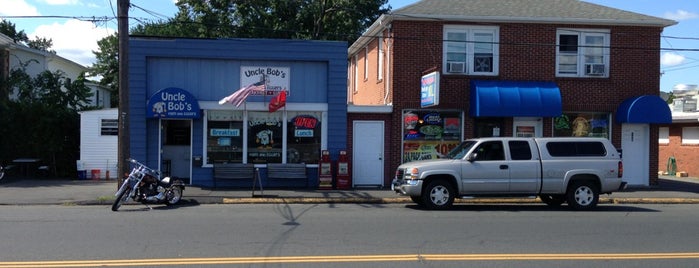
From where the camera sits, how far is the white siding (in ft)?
67.9

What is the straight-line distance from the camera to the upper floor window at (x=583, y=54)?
19125mm

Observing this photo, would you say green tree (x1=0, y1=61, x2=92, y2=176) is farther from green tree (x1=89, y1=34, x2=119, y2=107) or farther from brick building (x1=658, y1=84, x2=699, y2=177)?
green tree (x1=89, y1=34, x2=119, y2=107)

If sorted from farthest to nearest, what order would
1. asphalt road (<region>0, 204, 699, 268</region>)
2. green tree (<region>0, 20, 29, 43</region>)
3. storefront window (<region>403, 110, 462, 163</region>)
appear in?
green tree (<region>0, 20, 29, 43</region>), storefront window (<region>403, 110, 462, 163</region>), asphalt road (<region>0, 204, 699, 268</region>)

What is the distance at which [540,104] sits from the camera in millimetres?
18078

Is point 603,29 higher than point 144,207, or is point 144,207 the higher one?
point 603,29

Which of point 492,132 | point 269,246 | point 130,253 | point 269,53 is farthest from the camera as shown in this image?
point 492,132

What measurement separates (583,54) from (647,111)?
268 centimetres

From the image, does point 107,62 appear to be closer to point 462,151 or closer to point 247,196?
point 247,196

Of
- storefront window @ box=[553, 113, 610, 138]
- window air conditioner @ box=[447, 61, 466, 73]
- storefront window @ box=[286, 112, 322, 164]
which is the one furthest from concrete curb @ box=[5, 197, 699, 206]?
window air conditioner @ box=[447, 61, 466, 73]

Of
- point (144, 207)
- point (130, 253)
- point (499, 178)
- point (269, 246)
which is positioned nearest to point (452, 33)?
point (499, 178)

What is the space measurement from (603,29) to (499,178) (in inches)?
337

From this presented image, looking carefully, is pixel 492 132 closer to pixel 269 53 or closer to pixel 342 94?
pixel 342 94

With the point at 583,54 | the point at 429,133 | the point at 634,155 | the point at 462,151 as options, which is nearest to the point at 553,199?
the point at 462,151

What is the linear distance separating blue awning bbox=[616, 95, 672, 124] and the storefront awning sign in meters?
13.6
